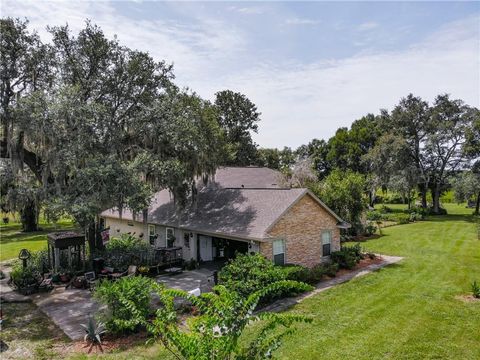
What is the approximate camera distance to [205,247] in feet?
64.6

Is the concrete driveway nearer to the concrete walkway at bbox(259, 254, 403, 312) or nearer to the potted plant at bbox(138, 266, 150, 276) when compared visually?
the potted plant at bbox(138, 266, 150, 276)

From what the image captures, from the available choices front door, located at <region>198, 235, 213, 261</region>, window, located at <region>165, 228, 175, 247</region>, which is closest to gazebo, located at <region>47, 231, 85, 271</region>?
window, located at <region>165, 228, 175, 247</region>

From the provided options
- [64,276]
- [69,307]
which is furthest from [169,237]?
[69,307]

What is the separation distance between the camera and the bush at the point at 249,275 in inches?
478

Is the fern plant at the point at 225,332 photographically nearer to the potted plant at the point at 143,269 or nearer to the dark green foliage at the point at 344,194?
the potted plant at the point at 143,269

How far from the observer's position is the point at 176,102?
18469 millimetres

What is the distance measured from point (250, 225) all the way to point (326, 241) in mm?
4921

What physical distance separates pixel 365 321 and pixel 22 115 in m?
15.7

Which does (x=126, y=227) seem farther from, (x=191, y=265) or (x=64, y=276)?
(x=64, y=276)

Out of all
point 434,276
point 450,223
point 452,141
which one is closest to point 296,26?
point 434,276

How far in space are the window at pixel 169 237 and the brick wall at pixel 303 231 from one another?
7.32m

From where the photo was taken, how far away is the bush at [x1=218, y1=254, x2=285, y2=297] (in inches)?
478

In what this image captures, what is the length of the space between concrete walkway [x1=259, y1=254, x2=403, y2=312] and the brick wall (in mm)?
1667

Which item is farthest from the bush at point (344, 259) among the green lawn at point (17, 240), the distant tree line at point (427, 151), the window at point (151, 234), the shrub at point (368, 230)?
the distant tree line at point (427, 151)
